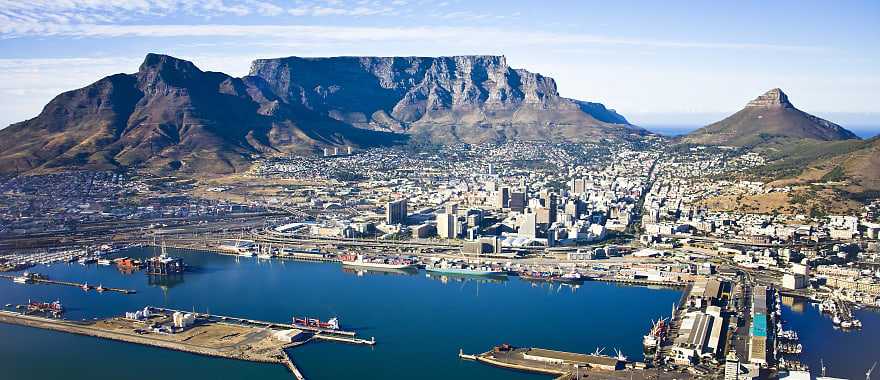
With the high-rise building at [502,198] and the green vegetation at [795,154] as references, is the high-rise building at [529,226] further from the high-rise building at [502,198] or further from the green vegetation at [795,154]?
the green vegetation at [795,154]

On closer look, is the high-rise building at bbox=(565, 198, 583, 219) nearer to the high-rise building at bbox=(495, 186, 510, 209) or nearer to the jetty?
the high-rise building at bbox=(495, 186, 510, 209)

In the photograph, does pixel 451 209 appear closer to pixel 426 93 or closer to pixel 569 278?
pixel 569 278

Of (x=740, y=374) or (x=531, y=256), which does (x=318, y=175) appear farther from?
(x=740, y=374)

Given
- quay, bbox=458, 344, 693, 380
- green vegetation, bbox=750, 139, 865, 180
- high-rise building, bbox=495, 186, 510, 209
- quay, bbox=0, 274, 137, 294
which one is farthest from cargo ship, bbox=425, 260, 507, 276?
green vegetation, bbox=750, 139, 865, 180

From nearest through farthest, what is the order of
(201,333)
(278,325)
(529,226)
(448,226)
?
(201,333) < (278,325) < (529,226) < (448,226)

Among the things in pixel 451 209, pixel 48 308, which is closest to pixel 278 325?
pixel 48 308

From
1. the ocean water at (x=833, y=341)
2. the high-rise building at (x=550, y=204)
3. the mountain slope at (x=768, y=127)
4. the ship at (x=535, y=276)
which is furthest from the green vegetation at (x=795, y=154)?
the ship at (x=535, y=276)
